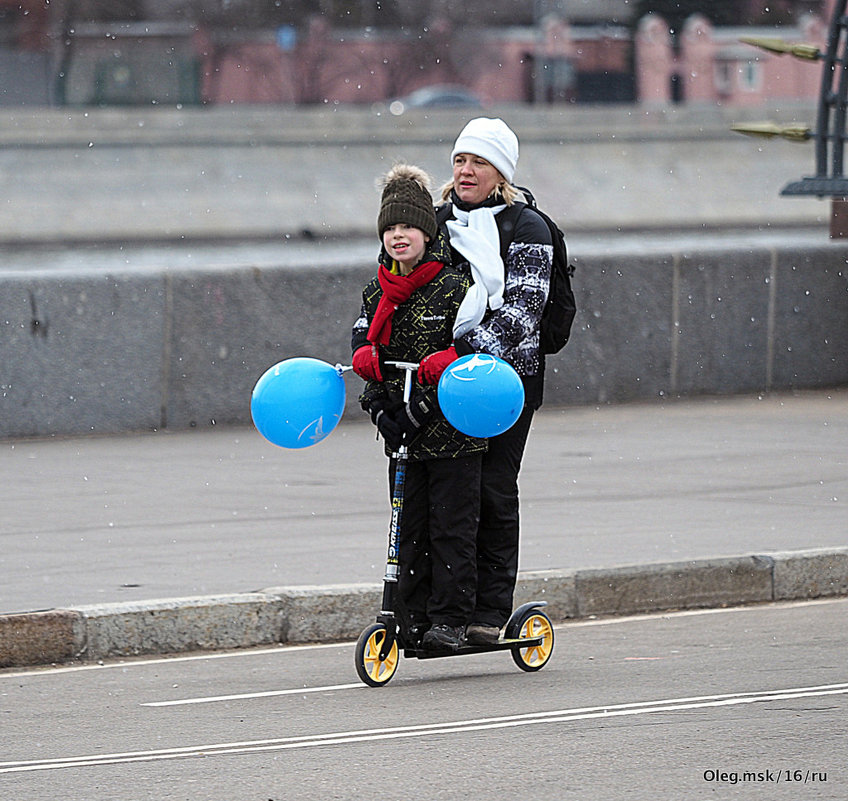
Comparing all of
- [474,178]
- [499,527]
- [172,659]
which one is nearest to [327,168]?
[172,659]

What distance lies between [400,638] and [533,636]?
511 millimetres

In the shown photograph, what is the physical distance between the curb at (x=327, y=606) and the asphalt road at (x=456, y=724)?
0.13 metres

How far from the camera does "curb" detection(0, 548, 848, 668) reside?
706cm

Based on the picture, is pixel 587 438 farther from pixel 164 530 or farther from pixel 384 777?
pixel 384 777

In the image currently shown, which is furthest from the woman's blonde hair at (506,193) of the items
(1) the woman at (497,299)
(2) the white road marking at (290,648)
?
(2) the white road marking at (290,648)

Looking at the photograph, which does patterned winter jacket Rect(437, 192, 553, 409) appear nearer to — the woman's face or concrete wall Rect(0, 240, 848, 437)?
the woman's face

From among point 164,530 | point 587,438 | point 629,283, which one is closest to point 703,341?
point 629,283

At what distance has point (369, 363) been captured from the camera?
6535 mm

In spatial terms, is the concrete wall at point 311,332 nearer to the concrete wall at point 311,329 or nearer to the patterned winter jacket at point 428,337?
the concrete wall at point 311,329

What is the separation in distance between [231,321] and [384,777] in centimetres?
743

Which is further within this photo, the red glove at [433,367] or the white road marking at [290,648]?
the white road marking at [290,648]

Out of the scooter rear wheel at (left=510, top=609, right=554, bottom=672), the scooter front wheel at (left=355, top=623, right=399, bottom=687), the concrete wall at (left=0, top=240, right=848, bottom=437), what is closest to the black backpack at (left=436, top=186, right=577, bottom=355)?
the scooter rear wheel at (left=510, top=609, right=554, bottom=672)

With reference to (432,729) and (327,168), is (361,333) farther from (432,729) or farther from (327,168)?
(327,168)

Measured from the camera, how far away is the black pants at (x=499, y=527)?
266 inches
